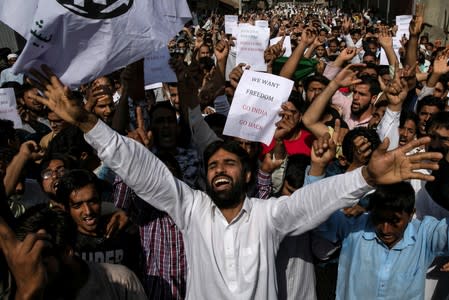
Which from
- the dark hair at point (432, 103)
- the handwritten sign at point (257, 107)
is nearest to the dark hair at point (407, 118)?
the dark hair at point (432, 103)

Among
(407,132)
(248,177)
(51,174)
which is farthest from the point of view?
(407,132)

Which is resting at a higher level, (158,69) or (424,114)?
(158,69)

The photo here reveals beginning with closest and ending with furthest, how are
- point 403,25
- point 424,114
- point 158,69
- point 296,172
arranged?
point 296,172 → point 158,69 → point 424,114 → point 403,25

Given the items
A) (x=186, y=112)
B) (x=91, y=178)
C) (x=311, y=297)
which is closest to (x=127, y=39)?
(x=91, y=178)

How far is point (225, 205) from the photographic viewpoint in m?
2.72

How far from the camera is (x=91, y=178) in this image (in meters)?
3.14

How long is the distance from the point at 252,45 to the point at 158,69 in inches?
76.2

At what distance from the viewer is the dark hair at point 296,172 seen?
3.38m

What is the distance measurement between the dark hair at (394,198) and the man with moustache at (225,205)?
36 centimetres

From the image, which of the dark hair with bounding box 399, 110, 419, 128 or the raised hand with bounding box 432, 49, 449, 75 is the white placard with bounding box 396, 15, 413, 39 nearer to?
the raised hand with bounding box 432, 49, 449, 75

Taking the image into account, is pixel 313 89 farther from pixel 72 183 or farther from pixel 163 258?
pixel 72 183

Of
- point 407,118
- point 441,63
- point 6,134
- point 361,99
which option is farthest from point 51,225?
point 441,63

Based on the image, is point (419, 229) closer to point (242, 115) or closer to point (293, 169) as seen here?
point (293, 169)

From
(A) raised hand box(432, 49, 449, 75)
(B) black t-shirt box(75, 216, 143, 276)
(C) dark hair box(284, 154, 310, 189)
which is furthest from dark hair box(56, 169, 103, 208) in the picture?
(A) raised hand box(432, 49, 449, 75)
